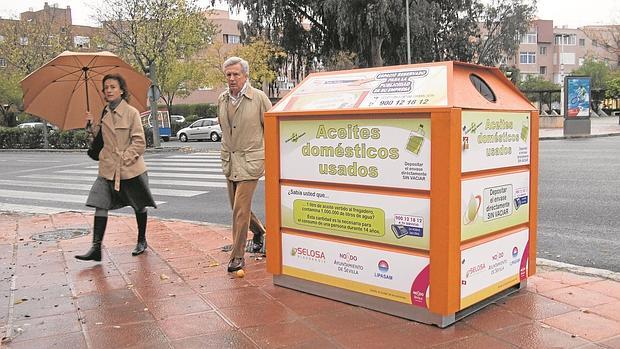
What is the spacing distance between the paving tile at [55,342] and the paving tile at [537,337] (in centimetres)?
258

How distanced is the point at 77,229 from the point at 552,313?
594 cm

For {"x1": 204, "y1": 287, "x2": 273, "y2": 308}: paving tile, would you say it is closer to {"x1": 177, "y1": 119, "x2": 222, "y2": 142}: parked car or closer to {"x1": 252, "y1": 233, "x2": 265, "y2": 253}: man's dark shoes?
{"x1": 252, "y1": 233, "x2": 265, "y2": 253}: man's dark shoes

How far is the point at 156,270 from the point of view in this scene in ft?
17.9

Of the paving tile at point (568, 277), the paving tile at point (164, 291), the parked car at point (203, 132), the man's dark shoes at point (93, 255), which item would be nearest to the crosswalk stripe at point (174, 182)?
the man's dark shoes at point (93, 255)

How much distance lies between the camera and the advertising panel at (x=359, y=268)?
12.5 feet

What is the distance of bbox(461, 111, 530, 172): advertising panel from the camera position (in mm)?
3672

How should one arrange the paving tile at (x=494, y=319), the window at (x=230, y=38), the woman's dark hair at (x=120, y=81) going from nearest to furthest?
the paving tile at (x=494, y=319), the woman's dark hair at (x=120, y=81), the window at (x=230, y=38)

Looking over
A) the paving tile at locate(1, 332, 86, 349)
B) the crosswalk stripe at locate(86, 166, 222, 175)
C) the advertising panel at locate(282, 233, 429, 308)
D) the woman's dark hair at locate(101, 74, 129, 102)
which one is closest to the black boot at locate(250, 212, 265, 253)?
the advertising panel at locate(282, 233, 429, 308)

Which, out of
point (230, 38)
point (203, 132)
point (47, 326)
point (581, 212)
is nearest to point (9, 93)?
point (203, 132)

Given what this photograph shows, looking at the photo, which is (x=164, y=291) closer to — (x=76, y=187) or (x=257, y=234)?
(x=257, y=234)

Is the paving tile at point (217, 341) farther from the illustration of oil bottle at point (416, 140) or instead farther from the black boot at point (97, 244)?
the black boot at point (97, 244)

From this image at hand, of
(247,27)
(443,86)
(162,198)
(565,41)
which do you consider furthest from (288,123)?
(565,41)

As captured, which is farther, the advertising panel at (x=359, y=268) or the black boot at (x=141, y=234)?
the black boot at (x=141, y=234)

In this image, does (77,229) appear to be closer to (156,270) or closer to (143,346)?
(156,270)
